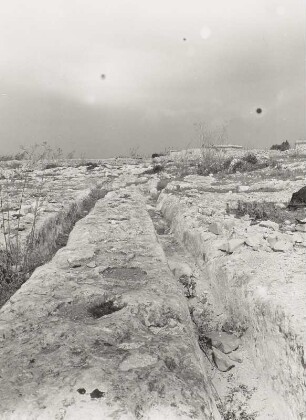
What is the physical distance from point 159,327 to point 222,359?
417 mm

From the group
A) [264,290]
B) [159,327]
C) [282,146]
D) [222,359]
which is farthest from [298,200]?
[282,146]

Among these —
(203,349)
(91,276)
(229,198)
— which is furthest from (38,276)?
(229,198)

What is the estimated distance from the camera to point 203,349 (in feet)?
7.10

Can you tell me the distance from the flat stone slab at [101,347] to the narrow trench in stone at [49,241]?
0.24m

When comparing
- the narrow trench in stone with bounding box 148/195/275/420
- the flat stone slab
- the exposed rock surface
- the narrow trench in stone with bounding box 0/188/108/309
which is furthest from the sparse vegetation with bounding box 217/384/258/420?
the narrow trench in stone with bounding box 0/188/108/309

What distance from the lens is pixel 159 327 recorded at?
190 cm

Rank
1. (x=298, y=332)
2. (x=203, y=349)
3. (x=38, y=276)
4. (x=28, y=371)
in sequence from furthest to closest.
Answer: (x=38, y=276), (x=203, y=349), (x=298, y=332), (x=28, y=371)

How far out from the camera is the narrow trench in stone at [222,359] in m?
1.73

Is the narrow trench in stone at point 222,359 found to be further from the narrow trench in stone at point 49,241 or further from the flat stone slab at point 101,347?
the narrow trench in stone at point 49,241

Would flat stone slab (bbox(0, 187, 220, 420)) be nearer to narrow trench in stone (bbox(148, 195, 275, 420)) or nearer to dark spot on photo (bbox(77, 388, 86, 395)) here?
dark spot on photo (bbox(77, 388, 86, 395))

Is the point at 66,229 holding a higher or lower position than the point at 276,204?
lower

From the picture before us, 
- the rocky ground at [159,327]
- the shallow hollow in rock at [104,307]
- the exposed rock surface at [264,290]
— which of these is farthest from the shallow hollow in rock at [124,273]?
the exposed rock surface at [264,290]

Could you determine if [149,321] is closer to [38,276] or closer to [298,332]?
[298,332]

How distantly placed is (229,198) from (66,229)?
2.47m
